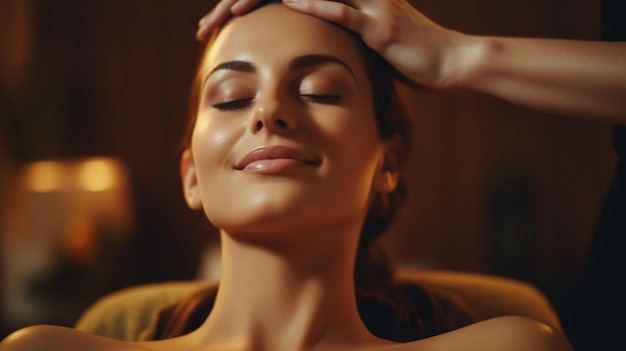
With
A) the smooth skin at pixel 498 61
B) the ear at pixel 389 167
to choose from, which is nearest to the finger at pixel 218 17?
the smooth skin at pixel 498 61

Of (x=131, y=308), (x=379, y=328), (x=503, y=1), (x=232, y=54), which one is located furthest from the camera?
(x=503, y=1)

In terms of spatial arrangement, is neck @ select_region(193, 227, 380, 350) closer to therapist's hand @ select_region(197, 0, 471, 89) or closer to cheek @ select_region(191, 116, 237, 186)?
cheek @ select_region(191, 116, 237, 186)

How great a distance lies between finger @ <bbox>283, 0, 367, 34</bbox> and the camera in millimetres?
1190

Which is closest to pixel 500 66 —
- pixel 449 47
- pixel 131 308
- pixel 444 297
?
pixel 449 47

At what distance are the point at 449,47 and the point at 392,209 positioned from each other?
0.49 metres

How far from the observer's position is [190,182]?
141 centimetres

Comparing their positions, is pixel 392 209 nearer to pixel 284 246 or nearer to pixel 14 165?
pixel 284 246

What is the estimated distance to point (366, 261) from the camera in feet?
5.08

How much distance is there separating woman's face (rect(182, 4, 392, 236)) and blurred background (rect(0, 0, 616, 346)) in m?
2.57

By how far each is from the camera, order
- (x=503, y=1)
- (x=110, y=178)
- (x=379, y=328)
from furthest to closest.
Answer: (x=503, y=1) → (x=110, y=178) → (x=379, y=328)

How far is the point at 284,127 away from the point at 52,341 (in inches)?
19.6

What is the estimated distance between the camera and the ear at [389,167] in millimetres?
1346

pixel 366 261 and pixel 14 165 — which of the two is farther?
pixel 14 165

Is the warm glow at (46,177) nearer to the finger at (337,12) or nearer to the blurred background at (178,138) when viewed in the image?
the blurred background at (178,138)
